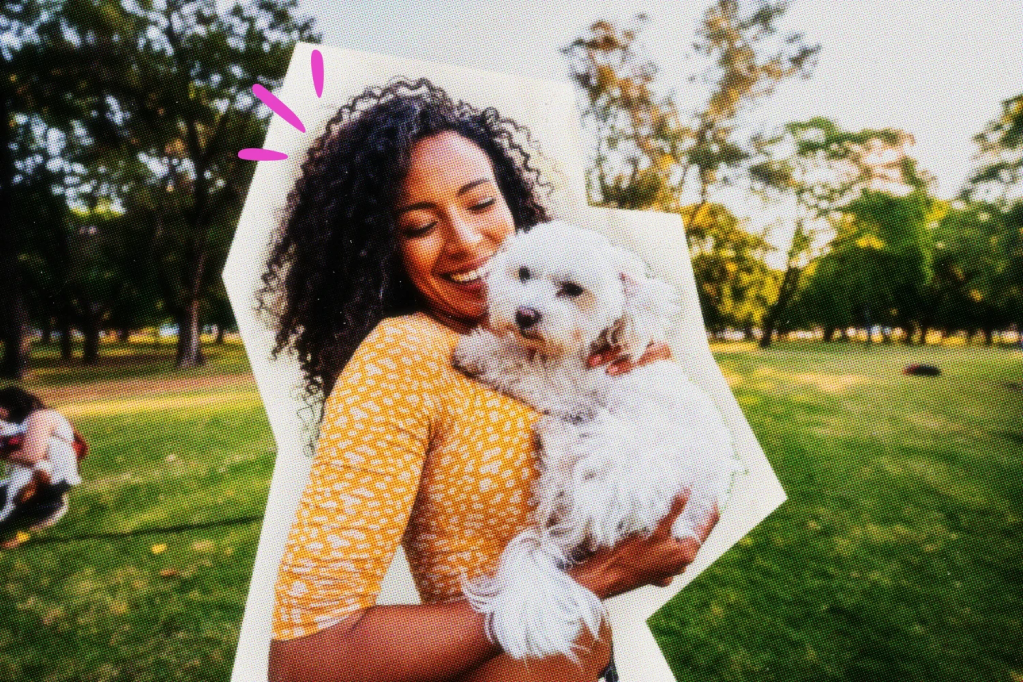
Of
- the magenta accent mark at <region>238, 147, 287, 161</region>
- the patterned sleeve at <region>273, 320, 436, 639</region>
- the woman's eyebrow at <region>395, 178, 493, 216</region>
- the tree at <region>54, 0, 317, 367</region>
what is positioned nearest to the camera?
the patterned sleeve at <region>273, 320, 436, 639</region>

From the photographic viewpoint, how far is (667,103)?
1.33 metres

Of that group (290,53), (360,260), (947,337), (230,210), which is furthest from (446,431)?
(947,337)

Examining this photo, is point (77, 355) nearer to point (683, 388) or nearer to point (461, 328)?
point (461, 328)

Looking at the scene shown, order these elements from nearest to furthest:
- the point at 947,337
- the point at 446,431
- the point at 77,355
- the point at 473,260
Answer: the point at 446,431 < the point at 473,260 < the point at 77,355 < the point at 947,337

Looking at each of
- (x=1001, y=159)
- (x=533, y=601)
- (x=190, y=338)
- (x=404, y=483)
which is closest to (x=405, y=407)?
(x=404, y=483)

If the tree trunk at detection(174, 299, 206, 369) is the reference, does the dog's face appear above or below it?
above

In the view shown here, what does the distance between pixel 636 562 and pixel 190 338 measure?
3.63 feet

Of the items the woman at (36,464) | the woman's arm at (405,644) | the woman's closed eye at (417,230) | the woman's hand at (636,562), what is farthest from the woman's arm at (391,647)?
the woman at (36,464)

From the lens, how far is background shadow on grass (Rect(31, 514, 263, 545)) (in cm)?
137

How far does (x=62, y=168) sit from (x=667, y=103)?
135 centimetres

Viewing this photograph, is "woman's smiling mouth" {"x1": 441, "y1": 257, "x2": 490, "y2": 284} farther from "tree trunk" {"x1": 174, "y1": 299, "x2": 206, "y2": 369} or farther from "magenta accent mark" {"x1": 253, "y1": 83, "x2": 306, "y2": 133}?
"tree trunk" {"x1": 174, "y1": 299, "x2": 206, "y2": 369}

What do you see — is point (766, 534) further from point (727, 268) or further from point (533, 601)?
point (533, 601)

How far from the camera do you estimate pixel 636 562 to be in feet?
3.03

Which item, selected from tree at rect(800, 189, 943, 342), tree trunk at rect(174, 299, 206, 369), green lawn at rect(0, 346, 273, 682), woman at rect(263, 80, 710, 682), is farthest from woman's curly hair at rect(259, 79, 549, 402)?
tree at rect(800, 189, 943, 342)
